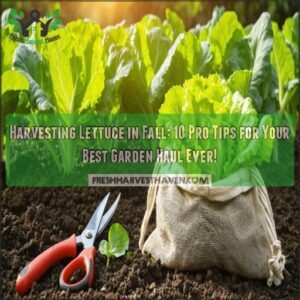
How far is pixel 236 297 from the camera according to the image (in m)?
1.42

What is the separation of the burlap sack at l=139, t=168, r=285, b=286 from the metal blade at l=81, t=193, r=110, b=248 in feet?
0.56

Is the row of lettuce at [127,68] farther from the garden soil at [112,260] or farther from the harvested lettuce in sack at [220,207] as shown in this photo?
the garden soil at [112,260]

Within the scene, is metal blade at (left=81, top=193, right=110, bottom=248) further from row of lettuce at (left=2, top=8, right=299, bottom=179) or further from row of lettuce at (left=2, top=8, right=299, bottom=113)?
row of lettuce at (left=2, top=8, right=299, bottom=113)

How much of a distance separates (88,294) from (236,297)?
356 mm

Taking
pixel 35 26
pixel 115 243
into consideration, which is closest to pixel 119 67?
pixel 35 26

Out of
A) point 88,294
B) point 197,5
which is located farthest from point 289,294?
point 197,5

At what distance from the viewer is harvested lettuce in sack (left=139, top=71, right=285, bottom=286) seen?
1413 mm

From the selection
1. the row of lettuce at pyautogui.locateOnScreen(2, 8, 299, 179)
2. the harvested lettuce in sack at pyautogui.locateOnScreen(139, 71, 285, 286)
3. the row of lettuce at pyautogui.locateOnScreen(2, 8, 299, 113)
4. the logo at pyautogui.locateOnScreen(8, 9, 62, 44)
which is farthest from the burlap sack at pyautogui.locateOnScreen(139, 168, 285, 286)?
the logo at pyautogui.locateOnScreen(8, 9, 62, 44)

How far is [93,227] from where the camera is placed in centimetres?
153

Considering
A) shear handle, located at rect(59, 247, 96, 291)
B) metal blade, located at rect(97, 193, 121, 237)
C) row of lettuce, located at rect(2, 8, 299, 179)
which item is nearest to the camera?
shear handle, located at rect(59, 247, 96, 291)

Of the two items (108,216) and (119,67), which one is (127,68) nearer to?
(119,67)

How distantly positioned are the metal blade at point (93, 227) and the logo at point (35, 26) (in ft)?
1.55

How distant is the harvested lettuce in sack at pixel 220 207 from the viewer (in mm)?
1413

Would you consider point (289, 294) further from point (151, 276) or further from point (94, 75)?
point (94, 75)
